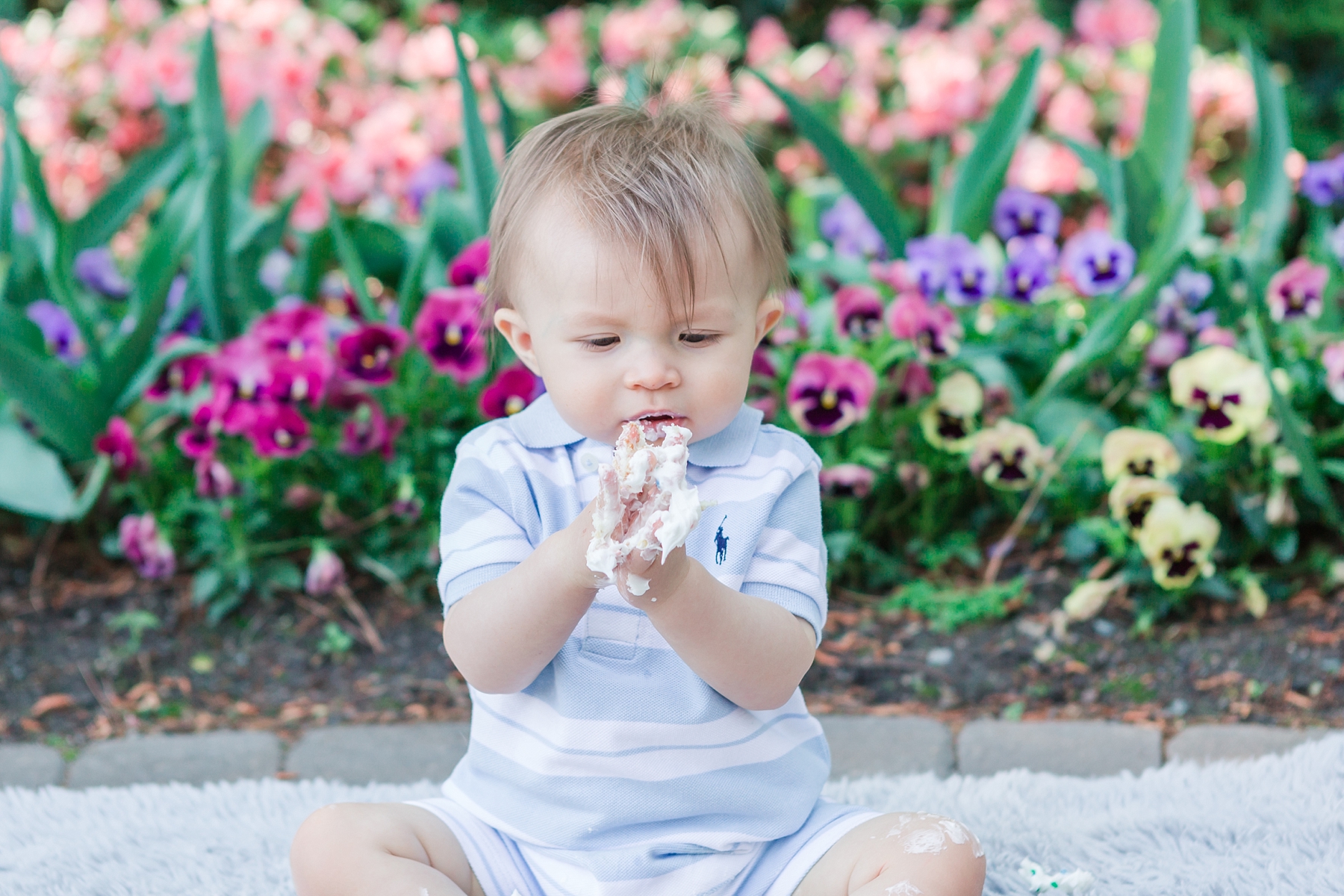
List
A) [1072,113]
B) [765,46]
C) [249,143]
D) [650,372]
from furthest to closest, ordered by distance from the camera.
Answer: [765,46] < [1072,113] < [249,143] < [650,372]

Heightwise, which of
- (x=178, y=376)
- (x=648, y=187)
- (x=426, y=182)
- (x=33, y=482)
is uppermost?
(x=648, y=187)

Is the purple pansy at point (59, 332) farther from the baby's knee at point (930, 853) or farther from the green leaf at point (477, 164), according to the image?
the baby's knee at point (930, 853)

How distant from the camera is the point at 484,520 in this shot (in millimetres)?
1301

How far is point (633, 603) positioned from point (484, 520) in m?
0.24

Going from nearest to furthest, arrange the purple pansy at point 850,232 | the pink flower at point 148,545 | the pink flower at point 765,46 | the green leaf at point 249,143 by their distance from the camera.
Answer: the pink flower at point 148,545 < the purple pansy at point 850,232 < the green leaf at point 249,143 < the pink flower at point 765,46

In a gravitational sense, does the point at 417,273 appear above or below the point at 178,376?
above

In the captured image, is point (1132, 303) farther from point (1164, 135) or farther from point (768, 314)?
point (768, 314)

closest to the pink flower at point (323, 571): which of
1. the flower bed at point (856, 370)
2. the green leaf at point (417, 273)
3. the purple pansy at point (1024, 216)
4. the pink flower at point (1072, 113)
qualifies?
the flower bed at point (856, 370)

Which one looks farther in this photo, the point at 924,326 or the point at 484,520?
the point at 924,326

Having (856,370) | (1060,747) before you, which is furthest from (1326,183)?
(1060,747)

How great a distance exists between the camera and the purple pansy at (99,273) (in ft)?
8.41

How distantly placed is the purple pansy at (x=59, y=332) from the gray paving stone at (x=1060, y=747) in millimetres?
1683

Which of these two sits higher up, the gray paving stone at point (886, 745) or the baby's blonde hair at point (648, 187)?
the baby's blonde hair at point (648, 187)

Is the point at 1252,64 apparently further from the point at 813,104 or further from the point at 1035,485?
the point at 813,104
